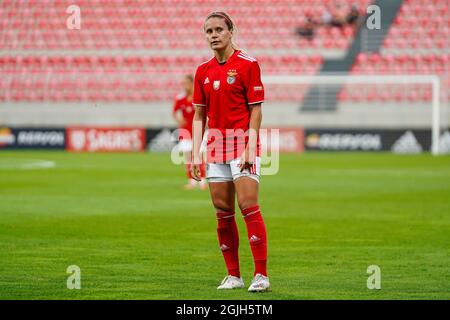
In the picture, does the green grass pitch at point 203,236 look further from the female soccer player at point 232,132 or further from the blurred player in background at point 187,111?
the blurred player in background at point 187,111

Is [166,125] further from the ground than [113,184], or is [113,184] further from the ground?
[166,125]

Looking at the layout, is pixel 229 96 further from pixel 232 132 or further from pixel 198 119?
pixel 198 119

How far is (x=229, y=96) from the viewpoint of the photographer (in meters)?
7.86

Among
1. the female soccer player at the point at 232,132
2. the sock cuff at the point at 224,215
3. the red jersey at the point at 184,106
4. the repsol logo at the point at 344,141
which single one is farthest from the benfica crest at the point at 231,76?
the repsol logo at the point at 344,141

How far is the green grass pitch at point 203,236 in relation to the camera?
8.16 m

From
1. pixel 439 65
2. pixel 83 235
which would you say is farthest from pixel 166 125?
pixel 83 235

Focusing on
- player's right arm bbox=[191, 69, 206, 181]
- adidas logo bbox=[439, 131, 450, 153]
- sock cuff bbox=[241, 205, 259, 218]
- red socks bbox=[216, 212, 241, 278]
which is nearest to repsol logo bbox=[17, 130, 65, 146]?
adidas logo bbox=[439, 131, 450, 153]

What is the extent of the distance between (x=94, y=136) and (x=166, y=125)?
2.71 m

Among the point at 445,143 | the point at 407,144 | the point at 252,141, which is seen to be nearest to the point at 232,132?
the point at 252,141

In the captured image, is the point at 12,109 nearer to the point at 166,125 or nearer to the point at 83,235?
the point at 166,125

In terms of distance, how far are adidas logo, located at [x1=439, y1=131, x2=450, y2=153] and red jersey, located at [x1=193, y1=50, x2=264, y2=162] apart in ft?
84.7

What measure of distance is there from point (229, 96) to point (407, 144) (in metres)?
26.5

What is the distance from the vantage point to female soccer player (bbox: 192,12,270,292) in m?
7.80
